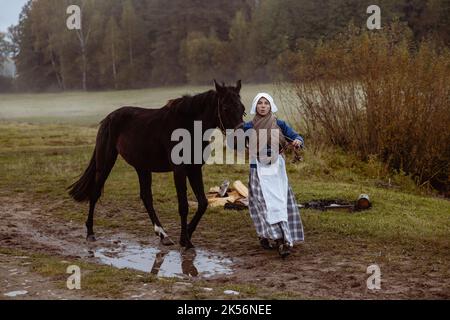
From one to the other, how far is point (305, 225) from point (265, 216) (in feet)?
5.80

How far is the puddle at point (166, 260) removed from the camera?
21.4ft

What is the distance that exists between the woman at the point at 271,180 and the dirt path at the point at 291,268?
34 centimetres

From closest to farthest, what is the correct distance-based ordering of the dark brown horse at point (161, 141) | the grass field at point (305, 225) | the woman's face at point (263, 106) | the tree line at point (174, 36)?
the grass field at point (305, 225) → the dark brown horse at point (161, 141) → the woman's face at point (263, 106) → the tree line at point (174, 36)

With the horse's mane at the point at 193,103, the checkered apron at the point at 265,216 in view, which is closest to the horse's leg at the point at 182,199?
the horse's mane at the point at 193,103

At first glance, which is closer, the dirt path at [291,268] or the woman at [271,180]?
the dirt path at [291,268]

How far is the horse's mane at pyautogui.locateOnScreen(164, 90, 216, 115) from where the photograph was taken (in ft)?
22.5

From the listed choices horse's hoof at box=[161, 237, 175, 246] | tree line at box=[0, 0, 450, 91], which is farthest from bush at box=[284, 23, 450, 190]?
tree line at box=[0, 0, 450, 91]

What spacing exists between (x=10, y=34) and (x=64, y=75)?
17.4m

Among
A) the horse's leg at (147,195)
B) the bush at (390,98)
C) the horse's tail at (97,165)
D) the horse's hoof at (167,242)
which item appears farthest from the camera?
the bush at (390,98)

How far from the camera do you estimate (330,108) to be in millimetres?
15352

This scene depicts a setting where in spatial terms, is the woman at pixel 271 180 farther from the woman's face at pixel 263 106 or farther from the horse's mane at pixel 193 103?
the horse's mane at pixel 193 103

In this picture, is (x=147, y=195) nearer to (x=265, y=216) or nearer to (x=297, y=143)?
(x=265, y=216)

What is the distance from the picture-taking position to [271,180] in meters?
6.92
